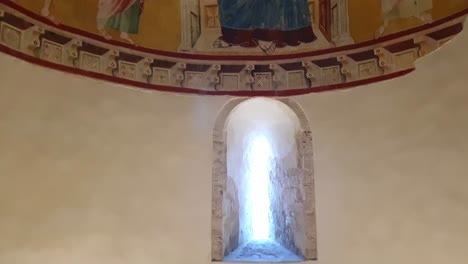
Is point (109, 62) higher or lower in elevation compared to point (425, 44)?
lower

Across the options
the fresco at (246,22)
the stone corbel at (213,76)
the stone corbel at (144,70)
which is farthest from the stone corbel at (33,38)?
the stone corbel at (213,76)

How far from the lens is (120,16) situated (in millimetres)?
5488

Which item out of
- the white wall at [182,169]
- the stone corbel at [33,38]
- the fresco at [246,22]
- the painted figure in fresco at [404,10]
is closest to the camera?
the white wall at [182,169]

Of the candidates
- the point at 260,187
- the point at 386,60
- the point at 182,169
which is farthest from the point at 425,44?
the point at 182,169

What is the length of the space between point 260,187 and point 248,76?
48.7 inches

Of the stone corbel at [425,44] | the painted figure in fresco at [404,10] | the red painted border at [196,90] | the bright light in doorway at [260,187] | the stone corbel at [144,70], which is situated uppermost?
the painted figure in fresco at [404,10]

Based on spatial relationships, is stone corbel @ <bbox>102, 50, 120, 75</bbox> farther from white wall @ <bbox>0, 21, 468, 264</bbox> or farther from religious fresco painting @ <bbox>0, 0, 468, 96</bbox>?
white wall @ <bbox>0, 21, 468, 264</bbox>

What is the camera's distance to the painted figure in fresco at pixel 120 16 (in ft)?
17.6

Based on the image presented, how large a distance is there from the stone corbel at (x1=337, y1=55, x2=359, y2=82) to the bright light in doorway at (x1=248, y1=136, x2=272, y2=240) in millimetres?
1157

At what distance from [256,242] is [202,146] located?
121 cm

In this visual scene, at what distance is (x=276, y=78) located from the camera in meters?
5.71

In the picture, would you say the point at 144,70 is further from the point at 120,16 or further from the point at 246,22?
the point at 246,22

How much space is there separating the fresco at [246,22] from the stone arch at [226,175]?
2.29 feet

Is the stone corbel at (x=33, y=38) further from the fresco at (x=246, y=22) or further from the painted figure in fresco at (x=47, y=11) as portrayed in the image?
the fresco at (x=246, y=22)
